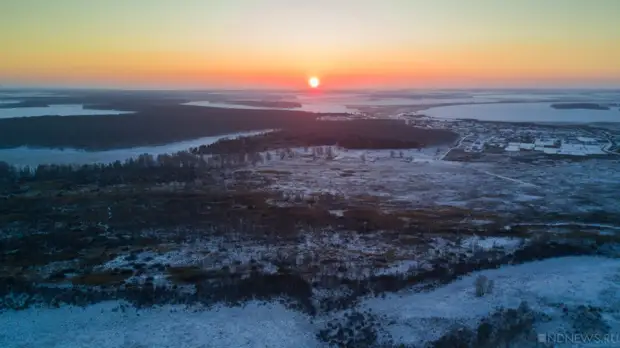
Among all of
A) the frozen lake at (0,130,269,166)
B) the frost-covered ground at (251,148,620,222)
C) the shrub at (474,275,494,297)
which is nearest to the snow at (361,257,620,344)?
the shrub at (474,275,494,297)

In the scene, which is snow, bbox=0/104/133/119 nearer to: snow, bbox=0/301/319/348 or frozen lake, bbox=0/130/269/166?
frozen lake, bbox=0/130/269/166

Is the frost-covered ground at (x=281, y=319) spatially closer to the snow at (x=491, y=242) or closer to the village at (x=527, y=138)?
the snow at (x=491, y=242)

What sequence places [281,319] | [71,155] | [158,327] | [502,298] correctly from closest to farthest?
[158,327] → [281,319] → [502,298] → [71,155]

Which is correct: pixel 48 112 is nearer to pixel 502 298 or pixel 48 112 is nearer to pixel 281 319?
pixel 281 319

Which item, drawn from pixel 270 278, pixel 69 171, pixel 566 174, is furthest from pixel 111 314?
pixel 566 174

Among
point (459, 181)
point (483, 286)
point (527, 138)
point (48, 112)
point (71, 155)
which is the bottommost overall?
point (483, 286)

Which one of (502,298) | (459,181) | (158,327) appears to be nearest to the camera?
(158,327)

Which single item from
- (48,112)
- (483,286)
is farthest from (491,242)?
(48,112)
